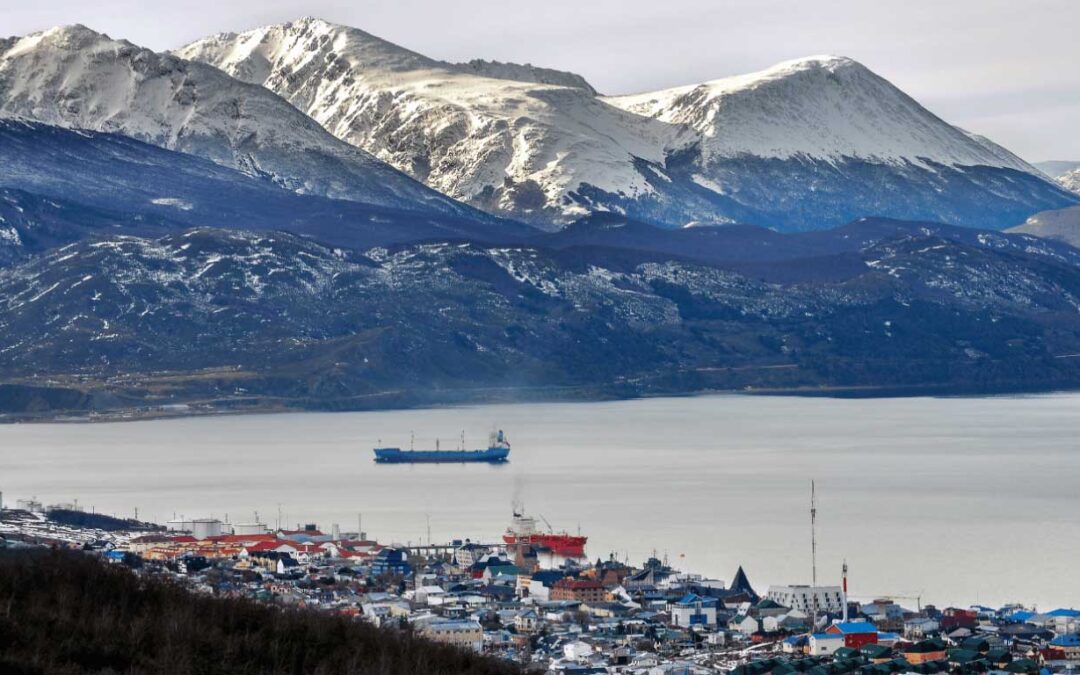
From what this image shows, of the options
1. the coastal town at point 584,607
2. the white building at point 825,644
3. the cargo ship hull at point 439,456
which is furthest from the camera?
the cargo ship hull at point 439,456

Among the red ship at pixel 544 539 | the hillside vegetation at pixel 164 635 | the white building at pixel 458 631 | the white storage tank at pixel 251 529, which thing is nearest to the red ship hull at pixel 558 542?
Answer: the red ship at pixel 544 539

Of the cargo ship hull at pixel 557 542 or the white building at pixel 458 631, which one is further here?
the cargo ship hull at pixel 557 542

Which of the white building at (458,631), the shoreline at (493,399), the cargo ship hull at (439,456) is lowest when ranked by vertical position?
the white building at (458,631)

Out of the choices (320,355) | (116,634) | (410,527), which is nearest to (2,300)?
(320,355)

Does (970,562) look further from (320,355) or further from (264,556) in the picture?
(320,355)

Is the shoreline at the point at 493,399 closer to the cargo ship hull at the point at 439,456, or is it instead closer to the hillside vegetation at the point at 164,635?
the cargo ship hull at the point at 439,456

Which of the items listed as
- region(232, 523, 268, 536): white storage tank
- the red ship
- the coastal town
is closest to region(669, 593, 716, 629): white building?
the coastal town

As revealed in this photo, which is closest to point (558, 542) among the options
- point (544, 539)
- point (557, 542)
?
point (557, 542)
